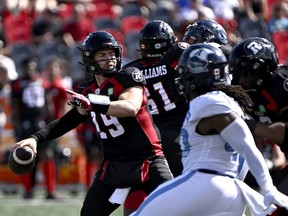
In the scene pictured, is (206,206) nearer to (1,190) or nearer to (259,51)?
(259,51)

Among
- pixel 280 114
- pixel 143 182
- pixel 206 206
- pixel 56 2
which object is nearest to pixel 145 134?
pixel 143 182

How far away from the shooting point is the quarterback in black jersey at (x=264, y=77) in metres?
5.66

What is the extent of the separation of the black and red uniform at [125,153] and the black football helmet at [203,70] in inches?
36.7

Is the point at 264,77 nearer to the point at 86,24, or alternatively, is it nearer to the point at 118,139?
the point at 118,139

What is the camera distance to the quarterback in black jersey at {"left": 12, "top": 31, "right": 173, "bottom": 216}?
588cm

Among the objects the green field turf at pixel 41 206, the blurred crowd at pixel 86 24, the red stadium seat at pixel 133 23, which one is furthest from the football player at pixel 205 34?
the red stadium seat at pixel 133 23

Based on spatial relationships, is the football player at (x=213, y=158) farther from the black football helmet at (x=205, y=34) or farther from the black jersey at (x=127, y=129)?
the black football helmet at (x=205, y=34)

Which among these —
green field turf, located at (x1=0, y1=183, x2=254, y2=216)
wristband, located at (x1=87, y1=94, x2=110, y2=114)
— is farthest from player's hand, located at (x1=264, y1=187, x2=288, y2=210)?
green field turf, located at (x1=0, y1=183, x2=254, y2=216)

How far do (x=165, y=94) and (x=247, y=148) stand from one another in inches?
86.9

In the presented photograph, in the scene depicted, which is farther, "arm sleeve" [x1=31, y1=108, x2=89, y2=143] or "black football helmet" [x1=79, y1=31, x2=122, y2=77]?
"arm sleeve" [x1=31, y1=108, x2=89, y2=143]

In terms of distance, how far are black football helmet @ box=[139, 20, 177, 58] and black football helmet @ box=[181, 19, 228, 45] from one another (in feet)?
0.71

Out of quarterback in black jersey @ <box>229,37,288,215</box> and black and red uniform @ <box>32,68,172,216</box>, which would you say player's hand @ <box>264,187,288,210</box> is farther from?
black and red uniform @ <box>32,68,172,216</box>

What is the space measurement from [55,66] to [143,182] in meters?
6.74

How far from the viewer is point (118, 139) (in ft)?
19.5
